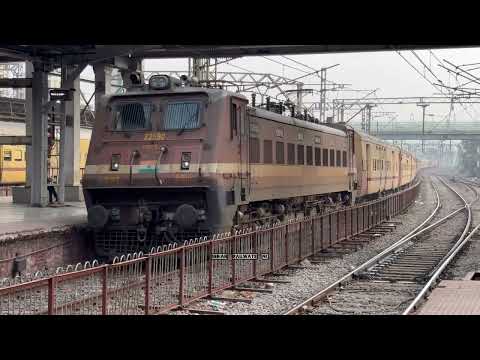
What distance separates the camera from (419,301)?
10203 mm

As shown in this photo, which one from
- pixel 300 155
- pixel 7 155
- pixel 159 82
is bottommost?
pixel 300 155

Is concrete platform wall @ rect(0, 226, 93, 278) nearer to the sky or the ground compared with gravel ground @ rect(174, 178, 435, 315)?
nearer to the sky

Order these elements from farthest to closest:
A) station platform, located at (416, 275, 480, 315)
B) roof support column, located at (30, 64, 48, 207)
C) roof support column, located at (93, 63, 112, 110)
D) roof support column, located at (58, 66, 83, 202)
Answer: roof support column, located at (93, 63, 112, 110), roof support column, located at (58, 66, 83, 202), roof support column, located at (30, 64, 48, 207), station platform, located at (416, 275, 480, 315)

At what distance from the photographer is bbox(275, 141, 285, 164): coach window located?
15748mm

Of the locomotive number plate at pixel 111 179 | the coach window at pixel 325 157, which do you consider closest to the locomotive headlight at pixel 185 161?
the locomotive number plate at pixel 111 179

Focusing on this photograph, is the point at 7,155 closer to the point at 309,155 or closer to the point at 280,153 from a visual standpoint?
the point at 309,155

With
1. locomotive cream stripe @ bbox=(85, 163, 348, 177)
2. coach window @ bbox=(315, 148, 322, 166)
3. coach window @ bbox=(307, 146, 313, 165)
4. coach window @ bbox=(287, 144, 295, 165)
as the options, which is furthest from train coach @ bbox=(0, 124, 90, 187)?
locomotive cream stripe @ bbox=(85, 163, 348, 177)

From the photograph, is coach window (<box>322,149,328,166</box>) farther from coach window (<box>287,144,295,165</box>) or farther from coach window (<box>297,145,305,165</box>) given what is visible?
coach window (<box>287,144,295,165</box>)

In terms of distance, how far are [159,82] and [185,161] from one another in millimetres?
1962

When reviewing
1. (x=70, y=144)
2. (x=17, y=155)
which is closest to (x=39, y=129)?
(x=70, y=144)

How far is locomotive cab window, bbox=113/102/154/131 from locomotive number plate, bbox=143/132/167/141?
0.17 meters

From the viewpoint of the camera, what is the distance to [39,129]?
1886 centimetres
